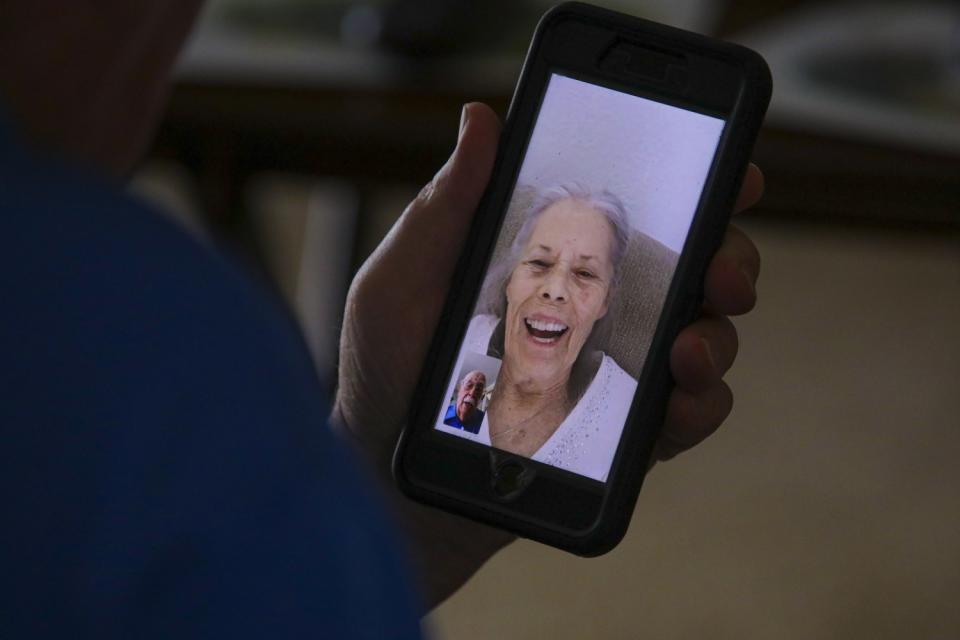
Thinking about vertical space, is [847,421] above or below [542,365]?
above

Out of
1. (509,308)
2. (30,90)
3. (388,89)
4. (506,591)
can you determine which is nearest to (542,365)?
(509,308)

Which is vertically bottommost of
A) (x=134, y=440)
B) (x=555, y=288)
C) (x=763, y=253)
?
(x=134, y=440)

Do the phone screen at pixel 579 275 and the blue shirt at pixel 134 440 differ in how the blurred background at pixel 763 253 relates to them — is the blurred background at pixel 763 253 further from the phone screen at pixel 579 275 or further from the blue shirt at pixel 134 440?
the blue shirt at pixel 134 440

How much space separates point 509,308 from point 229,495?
0.38 metres

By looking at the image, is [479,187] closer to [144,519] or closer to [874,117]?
[144,519]

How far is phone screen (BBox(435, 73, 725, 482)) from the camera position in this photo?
62 cm

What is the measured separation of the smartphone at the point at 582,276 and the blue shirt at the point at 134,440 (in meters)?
0.35

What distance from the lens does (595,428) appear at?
624 millimetres

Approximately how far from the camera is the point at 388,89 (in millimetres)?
1305

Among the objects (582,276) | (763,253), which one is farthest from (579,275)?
(763,253)

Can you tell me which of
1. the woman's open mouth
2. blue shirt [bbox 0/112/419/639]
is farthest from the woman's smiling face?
blue shirt [bbox 0/112/419/639]

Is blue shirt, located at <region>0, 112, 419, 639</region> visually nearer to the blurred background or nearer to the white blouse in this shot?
the white blouse

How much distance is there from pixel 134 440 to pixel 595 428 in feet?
1.25

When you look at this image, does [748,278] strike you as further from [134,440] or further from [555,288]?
[134,440]
